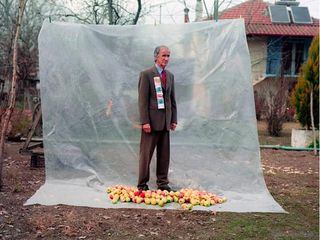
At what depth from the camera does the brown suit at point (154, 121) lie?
14.8 ft

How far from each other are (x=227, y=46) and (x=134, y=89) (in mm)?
1131

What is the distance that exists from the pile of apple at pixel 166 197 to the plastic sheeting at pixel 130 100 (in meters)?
0.46

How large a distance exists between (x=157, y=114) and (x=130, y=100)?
617mm

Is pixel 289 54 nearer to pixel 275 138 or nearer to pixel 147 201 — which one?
pixel 275 138

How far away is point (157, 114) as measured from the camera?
4527 mm

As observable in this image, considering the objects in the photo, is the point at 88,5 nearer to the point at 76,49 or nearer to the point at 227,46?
the point at 76,49

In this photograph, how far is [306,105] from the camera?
27.7ft

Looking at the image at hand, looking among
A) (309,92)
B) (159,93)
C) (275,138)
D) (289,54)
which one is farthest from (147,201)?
(289,54)

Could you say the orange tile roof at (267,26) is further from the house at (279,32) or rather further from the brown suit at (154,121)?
the brown suit at (154,121)

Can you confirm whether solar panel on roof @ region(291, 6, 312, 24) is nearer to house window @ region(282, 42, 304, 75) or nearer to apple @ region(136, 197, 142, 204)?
house window @ region(282, 42, 304, 75)

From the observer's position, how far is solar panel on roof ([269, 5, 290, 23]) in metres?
18.3

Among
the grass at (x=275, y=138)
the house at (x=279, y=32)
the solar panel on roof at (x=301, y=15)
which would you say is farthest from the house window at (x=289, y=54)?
the grass at (x=275, y=138)

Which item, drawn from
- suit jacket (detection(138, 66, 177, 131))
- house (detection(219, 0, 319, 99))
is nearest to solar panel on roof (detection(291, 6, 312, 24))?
house (detection(219, 0, 319, 99))

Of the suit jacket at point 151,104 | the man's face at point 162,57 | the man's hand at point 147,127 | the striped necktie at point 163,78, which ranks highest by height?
the man's face at point 162,57
